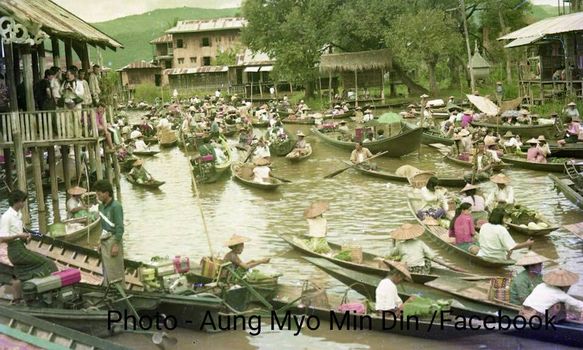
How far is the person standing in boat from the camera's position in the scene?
9820mm

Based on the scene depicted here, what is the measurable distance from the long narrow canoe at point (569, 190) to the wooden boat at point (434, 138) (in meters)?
9.34

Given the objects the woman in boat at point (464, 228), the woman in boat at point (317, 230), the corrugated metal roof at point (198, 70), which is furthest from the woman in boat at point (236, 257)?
the corrugated metal roof at point (198, 70)

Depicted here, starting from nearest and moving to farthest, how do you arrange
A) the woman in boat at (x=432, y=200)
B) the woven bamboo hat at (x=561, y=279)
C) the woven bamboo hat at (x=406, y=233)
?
the woven bamboo hat at (x=561, y=279) → the woven bamboo hat at (x=406, y=233) → the woman in boat at (x=432, y=200)

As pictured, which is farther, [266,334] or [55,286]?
[266,334]

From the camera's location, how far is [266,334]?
1053 cm

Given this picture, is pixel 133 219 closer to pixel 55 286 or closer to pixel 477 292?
pixel 55 286

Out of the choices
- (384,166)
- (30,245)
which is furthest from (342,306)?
(384,166)

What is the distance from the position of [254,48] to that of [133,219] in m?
30.1

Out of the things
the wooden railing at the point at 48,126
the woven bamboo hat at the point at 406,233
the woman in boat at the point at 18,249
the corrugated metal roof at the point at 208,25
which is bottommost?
the woven bamboo hat at the point at 406,233

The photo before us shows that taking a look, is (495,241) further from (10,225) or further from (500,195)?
(10,225)

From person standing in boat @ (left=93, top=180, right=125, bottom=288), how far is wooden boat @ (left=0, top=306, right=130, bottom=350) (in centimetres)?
215

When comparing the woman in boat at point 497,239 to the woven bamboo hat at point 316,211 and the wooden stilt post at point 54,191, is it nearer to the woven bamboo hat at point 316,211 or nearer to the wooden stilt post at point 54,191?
the woven bamboo hat at point 316,211

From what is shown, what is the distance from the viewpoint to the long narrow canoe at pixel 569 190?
51.5 feet

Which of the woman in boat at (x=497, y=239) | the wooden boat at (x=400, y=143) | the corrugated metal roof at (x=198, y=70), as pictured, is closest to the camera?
the woman in boat at (x=497, y=239)
